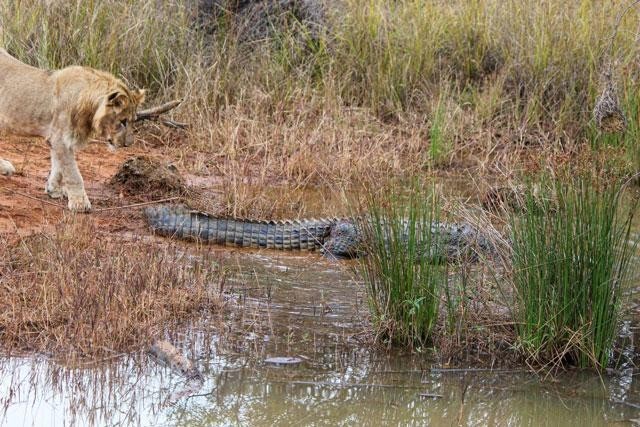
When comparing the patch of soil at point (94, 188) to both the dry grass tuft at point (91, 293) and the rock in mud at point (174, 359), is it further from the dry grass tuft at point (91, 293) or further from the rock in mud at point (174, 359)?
the rock in mud at point (174, 359)

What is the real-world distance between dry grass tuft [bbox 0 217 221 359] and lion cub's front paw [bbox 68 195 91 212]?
67 cm

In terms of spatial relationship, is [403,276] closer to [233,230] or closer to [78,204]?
[233,230]

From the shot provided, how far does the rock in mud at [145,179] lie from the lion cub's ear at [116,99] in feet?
3.54

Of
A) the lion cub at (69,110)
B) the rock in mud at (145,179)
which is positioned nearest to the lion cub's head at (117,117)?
the lion cub at (69,110)

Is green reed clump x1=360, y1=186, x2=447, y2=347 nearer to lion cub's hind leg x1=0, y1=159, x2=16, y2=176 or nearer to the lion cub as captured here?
the lion cub

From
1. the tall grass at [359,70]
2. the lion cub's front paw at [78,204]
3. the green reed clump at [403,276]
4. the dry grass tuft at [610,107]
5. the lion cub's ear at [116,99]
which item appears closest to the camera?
the green reed clump at [403,276]

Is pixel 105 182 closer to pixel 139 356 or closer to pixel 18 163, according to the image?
pixel 18 163

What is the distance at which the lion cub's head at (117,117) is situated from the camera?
21.3 feet

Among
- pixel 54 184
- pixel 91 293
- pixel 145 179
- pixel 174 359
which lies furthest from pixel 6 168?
pixel 174 359

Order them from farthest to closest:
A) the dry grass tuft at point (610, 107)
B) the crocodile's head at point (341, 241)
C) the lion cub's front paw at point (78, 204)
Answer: the crocodile's head at point (341, 241), the lion cub's front paw at point (78, 204), the dry grass tuft at point (610, 107)

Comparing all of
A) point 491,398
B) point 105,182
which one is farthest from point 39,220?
point 491,398

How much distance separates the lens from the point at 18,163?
803 centimetres

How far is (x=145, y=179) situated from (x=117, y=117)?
1.07 m

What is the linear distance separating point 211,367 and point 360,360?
72cm
